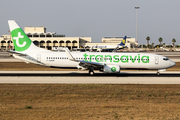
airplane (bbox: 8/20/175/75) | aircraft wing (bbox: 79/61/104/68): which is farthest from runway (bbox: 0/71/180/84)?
airplane (bbox: 8/20/175/75)

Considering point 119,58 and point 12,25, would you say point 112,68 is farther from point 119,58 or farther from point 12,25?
point 12,25

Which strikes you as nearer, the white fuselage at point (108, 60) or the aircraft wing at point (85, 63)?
the aircraft wing at point (85, 63)

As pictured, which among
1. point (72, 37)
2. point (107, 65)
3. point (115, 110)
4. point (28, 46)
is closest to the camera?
point (115, 110)

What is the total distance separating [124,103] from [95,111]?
11.5ft

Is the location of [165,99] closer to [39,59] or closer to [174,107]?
[174,107]

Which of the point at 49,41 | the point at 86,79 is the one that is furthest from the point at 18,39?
the point at 49,41

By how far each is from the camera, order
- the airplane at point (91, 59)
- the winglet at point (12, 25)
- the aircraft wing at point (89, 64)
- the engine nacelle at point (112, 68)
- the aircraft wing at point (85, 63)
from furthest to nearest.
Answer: the winglet at point (12, 25)
the airplane at point (91, 59)
the engine nacelle at point (112, 68)
the aircraft wing at point (89, 64)
the aircraft wing at point (85, 63)

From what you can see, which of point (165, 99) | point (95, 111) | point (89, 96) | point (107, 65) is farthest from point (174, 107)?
point (107, 65)

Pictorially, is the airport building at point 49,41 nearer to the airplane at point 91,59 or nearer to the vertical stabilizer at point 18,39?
the vertical stabilizer at point 18,39

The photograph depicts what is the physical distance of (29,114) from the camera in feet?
48.9

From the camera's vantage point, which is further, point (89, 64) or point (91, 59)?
point (91, 59)

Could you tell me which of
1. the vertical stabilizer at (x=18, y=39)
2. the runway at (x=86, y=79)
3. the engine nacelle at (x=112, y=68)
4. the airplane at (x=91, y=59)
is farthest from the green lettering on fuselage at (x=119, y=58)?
the vertical stabilizer at (x=18, y=39)

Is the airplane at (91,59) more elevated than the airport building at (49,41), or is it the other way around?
the airport building at (49,41)

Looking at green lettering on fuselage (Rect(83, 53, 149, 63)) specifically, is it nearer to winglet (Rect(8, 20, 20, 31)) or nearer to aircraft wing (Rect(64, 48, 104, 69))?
aircraft wing (Rect(64, 48, 104, 69))
